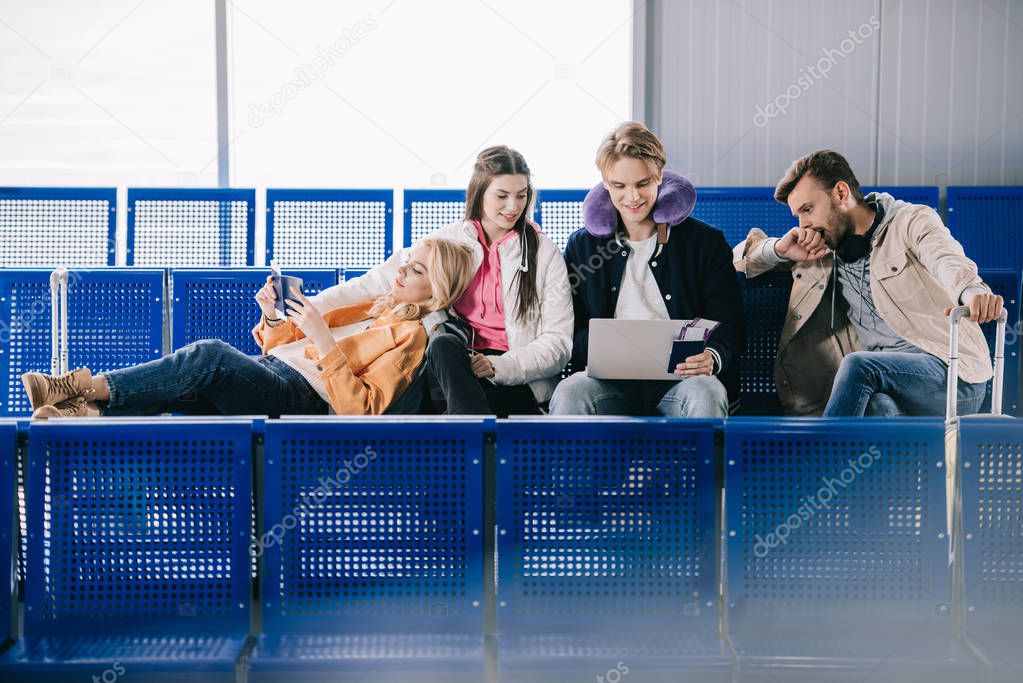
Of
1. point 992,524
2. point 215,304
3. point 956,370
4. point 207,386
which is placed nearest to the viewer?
point 992,524

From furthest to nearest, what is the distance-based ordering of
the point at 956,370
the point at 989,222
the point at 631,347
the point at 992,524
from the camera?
the point at 989,222 → the point at 631,347 → the point at 956,370 → the point at 992,524

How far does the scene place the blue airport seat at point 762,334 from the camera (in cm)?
304

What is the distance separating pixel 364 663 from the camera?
1.95m

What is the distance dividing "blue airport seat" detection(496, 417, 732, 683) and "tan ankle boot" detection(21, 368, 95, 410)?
1.15m

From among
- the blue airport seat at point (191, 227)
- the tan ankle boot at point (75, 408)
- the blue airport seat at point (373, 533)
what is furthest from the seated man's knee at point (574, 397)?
the blue airport seat at point (191, 227)

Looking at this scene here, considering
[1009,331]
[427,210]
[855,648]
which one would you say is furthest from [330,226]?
[855,648]

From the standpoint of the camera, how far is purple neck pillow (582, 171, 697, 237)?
9.51 ft

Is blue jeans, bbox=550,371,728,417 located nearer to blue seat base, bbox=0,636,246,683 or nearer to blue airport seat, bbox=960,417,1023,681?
blue airport seat, bbox=960,417,1023,681

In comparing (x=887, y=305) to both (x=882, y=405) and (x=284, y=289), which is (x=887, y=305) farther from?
(x=284, y=289)

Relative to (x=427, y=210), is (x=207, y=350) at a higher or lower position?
lower

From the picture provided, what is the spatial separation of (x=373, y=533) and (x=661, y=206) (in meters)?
1.40

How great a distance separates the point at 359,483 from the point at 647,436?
0.62 metres

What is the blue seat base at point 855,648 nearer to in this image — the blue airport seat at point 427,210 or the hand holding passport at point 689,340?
the hand holding passport at point 689,340

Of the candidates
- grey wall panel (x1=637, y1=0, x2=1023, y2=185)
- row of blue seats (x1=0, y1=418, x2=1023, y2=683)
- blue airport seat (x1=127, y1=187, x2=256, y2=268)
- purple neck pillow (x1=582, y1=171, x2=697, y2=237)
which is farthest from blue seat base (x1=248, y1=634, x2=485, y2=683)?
grey wall panel (x1=637, y1=0, x2=1023, y2=185)
